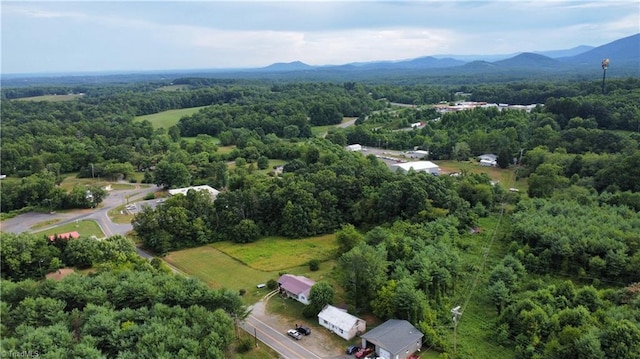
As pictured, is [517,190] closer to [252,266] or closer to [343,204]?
[343,204]

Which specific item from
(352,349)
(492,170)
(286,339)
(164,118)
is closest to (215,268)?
(286,339)

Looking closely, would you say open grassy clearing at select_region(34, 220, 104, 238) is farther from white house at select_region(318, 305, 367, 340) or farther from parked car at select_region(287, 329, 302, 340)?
white house at select_region(318, 305, 367, 340)

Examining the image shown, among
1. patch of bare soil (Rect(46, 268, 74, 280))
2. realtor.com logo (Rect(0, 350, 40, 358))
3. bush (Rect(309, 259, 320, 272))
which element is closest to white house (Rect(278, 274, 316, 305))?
bush (Rect(309, 259, 320, 272))

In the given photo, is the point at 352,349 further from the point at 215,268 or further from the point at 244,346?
the point at 215,268

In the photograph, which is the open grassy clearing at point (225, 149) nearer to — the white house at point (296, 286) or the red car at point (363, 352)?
the white house at point (296, 286)

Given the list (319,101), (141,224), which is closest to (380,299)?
(141,224)
